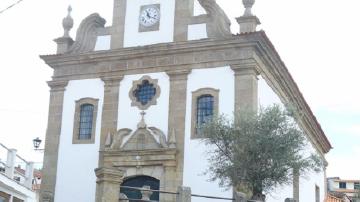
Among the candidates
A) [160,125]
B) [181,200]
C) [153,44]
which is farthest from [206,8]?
[181,200]

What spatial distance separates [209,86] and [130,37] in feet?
13.2

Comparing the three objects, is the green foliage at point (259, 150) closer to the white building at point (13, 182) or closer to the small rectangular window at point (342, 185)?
the white building at point (13, 182)

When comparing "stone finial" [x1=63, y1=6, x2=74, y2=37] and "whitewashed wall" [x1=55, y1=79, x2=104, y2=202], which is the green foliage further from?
"stone finial" [x1=63, y1=6, x2=74, y2=37]

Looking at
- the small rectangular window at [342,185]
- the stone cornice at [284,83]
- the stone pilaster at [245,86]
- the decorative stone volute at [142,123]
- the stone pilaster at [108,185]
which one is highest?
the small rectangular window at [342,185]

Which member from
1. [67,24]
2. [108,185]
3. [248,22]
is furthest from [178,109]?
[108,185]

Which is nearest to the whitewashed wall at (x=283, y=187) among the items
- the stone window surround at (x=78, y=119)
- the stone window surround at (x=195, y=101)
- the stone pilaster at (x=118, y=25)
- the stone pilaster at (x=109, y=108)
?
the stone window surround at (x=195, y=101)

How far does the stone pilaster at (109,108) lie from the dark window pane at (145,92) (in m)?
0.81

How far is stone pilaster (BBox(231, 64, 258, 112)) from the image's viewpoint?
21531mm

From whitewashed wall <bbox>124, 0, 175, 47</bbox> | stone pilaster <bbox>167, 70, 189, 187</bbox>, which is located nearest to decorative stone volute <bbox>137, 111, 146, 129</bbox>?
stone pilaster <bbox>167, 70, 189, 187</bbox>

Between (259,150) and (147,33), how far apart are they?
26.5 ft

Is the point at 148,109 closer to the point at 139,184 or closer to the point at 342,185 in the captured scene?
the point at 139,184

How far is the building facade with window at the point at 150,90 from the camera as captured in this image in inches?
867

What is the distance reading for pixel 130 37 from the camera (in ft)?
80.1

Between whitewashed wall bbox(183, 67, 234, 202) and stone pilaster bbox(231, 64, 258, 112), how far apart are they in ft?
0.74
